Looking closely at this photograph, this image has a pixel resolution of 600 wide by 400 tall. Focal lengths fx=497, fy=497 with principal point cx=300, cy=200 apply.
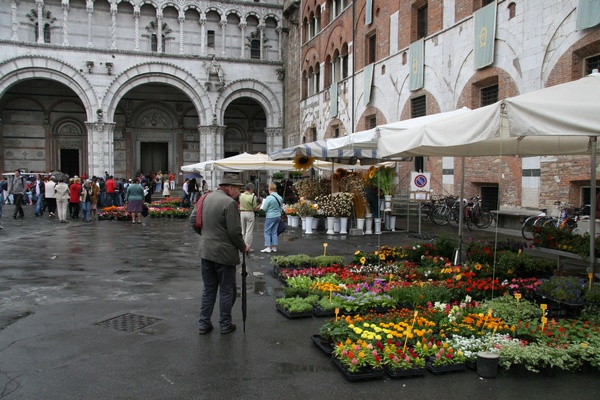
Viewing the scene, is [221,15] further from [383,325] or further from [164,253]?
[383,325]

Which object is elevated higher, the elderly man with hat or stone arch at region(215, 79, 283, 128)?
stone arch at region(215, 79, 283, 128)

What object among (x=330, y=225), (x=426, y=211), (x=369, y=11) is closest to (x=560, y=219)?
(x=330, y=225)

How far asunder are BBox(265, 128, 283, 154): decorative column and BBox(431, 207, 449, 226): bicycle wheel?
69.7 ft

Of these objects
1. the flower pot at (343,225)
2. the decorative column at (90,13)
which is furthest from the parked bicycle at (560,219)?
the decorative column at (90,13)

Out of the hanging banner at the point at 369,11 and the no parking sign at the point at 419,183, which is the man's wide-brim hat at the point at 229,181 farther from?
the hanging banner at the point at 369,11

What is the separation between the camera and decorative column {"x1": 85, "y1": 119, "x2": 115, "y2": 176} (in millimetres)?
33125

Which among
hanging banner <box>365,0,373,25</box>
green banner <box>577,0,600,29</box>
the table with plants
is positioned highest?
hanging banner <box>365,0,373,25</box>

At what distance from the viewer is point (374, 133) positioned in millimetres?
11234

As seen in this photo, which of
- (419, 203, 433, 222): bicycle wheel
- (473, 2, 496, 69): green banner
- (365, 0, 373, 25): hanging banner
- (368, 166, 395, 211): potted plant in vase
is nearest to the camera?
(368, 166, 395, 211): potted plant in vase

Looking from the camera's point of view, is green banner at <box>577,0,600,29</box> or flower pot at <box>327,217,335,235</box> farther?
flower pot at <box>327,217,335,235</box>

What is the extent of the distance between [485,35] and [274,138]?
22.6 m

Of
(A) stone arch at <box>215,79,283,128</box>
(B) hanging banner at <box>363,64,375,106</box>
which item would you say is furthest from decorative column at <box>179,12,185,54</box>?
(B) hanging banner at <box>363,64,375,106</box>

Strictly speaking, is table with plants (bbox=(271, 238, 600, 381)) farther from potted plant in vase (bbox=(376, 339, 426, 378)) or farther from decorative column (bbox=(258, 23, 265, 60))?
decorative column (bbox=(258, 23, 265, 60))

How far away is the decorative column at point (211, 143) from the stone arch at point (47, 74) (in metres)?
7.30
